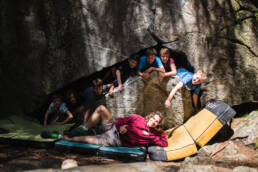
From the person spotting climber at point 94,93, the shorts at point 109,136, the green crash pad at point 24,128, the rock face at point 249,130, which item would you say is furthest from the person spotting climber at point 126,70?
the rock face at point 249,130

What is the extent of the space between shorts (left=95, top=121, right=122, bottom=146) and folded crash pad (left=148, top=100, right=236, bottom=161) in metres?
0.69

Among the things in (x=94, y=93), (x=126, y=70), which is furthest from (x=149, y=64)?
(x=94, y=93)

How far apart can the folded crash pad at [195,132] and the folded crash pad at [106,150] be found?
0.33 m

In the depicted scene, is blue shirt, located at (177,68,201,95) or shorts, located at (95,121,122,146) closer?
shorts, located at (95,121,122,146)

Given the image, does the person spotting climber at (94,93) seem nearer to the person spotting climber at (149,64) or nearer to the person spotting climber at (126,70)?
the person spotting climber at (126,70)

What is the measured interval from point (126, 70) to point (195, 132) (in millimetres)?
2178

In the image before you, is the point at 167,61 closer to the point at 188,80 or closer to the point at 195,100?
the point at 188,80

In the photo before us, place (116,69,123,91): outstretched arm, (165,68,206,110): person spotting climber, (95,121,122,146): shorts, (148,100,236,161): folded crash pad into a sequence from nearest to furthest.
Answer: (148,100,236,161): folded crash pad → (95,121,122,146): shorts → (165,68,206,110): person spotting climber → (116,69,123,91): outstretched arm

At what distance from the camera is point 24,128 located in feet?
18.4

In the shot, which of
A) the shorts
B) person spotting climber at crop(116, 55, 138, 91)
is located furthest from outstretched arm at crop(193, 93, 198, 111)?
the shorts

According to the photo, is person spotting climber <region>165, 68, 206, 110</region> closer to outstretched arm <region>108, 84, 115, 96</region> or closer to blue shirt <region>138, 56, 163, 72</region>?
blue shirt <region>138, 56, 163, 72</region>

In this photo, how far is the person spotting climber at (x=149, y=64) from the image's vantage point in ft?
18.1

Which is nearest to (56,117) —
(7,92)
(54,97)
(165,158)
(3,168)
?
(54,97)

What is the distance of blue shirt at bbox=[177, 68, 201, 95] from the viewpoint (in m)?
5.50
